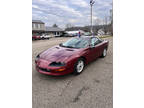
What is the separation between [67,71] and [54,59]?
20.0 inches

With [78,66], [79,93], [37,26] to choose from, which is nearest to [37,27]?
[37,26]

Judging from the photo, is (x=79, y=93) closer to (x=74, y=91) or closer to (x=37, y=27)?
(x=74, y=91)

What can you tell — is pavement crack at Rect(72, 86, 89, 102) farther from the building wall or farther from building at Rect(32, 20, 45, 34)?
the building wall

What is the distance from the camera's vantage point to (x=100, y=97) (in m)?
2.08

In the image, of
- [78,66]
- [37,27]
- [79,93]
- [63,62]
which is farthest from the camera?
[37,27]

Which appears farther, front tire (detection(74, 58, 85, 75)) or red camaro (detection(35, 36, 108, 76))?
front tire (detection(74, 58, 85, 75))

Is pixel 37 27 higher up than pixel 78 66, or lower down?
higher up

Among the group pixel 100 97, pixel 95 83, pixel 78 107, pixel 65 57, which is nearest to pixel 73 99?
pixel 78 107

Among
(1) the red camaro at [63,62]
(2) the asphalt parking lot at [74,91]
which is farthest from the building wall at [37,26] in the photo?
(2) the asphalt parking lot at [74,91]

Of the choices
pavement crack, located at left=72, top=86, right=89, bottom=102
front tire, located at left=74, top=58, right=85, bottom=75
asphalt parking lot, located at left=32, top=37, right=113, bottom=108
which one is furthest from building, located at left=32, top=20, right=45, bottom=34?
→ pavement crack, located at left=72, top=86, right=89, bottom=102

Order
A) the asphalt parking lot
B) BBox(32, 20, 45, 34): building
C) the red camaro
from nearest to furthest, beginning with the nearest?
1. the asphalt parking lot
2. the red camaro
3. BBox(32, 20, 45, 34): building

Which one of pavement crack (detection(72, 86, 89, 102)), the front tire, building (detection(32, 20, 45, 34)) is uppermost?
building (detection(32, 20, 45, 34))

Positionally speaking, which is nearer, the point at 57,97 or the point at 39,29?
the point at 57,97
